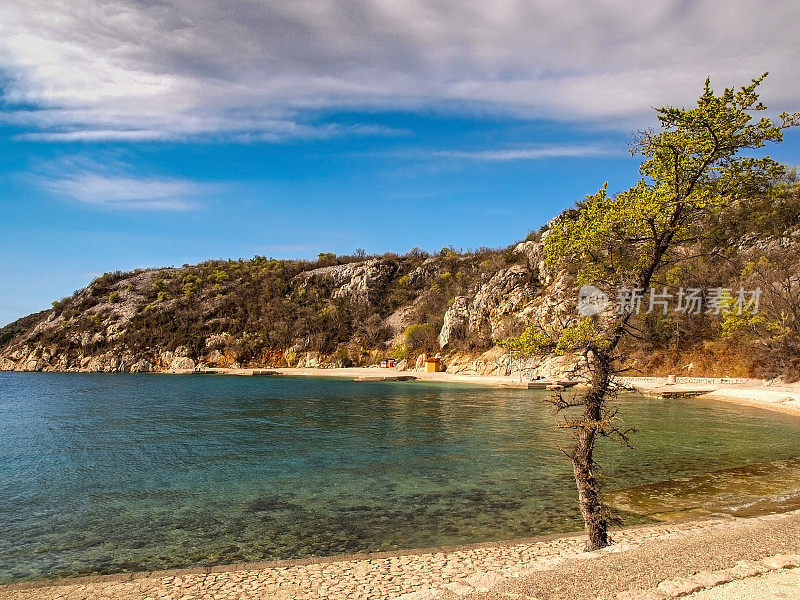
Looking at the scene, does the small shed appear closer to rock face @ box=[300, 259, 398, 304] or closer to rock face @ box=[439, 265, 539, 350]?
rock face @ box=[439, 265, 539, 350]

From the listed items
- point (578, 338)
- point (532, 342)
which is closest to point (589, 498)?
point (578, 338)

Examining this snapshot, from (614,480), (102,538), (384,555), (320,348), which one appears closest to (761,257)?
(614,480)

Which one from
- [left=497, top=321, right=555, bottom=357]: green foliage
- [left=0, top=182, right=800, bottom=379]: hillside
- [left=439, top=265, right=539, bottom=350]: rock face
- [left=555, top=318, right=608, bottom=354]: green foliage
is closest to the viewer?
[left=555, top=318, right=608, bottom=354]: green foliage

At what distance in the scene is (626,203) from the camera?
9.50 metres

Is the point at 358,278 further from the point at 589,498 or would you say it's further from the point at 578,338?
the point at 578,338

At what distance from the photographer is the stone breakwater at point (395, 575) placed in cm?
746

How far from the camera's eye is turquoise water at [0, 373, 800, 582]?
37.7 feet

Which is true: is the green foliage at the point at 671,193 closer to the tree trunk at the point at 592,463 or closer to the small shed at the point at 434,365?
the tree trunk at the point at 592,463

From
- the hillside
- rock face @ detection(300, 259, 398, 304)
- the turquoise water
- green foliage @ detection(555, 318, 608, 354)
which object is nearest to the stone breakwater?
the turquoise water

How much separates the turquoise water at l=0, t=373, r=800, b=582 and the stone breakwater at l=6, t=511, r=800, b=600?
1025 mm

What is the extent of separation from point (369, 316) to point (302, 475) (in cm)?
8046

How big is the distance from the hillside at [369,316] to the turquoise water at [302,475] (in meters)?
19.9

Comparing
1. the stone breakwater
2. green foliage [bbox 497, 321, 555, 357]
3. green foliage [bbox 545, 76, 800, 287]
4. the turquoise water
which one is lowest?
the turquoise water

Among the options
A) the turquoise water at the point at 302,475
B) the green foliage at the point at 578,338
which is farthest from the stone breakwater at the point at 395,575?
the green foliage at the point at 578,338
